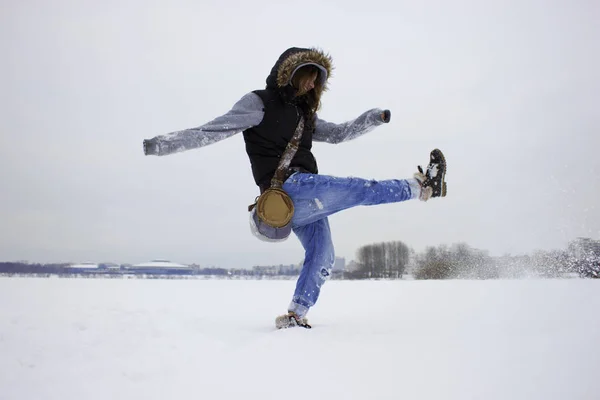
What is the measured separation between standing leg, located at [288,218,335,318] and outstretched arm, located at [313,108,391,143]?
33.4 inches

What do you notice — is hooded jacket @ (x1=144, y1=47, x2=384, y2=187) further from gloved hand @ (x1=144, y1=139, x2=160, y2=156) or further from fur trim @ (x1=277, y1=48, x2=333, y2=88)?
gloved hand @ (x1=144, y1=139, x2=160, y2=156)

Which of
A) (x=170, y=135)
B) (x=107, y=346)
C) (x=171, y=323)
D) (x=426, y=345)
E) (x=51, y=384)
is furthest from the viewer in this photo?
(x=171, y=323)

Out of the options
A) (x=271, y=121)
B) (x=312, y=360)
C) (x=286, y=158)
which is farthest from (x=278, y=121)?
(x=312, y=360)

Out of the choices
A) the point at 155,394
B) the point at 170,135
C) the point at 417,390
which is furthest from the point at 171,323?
the point at 417,390

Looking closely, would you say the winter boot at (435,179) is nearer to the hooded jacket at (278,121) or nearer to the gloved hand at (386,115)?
the gloved hand at (386,115)

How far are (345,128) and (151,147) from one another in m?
1.90

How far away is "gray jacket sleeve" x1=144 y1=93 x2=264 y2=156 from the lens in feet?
9.72

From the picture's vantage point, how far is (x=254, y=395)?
1.60 m

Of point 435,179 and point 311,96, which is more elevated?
point 311,96

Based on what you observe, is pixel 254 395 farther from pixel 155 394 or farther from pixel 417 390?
pixel 417 390

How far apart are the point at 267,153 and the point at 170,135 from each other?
833mm

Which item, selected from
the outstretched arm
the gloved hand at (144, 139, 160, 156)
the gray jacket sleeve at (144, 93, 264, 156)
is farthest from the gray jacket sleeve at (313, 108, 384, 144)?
the gloved hand at (144, 139, 160, 156)

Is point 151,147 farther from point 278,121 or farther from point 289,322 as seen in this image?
point 289,322

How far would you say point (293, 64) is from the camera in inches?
134
